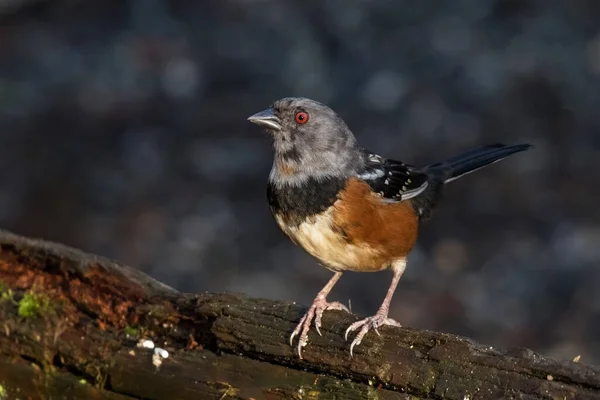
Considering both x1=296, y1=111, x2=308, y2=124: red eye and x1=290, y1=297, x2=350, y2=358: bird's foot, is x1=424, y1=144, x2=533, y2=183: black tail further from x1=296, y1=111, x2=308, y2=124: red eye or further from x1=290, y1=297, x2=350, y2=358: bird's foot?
x1=290, y1=297, x2=350, y2=358: bird's foot

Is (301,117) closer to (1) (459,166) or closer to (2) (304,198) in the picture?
(2) (304,198)

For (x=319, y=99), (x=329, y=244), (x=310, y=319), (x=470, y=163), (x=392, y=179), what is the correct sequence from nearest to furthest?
(x=310, y=319) < (x=329, y=244) < (x=392, y=179) < (x=470, y=163) < (x=319, y=99)

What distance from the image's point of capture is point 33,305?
3967mm

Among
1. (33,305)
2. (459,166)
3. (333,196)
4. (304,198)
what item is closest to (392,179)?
(333,196)

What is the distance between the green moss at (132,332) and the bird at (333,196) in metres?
0.75

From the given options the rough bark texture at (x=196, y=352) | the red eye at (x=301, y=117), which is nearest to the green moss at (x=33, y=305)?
the rough bark texture at (x=196, y=352)

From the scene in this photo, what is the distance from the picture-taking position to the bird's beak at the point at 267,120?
4184mm

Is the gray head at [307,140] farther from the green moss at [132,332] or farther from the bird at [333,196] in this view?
the green moss at [132,332]

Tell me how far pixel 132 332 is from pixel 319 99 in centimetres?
574

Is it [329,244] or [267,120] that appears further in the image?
[267,120]

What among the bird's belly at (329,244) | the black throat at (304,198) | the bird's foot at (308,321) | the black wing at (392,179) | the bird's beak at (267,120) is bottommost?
the bird's foot at (308,321)

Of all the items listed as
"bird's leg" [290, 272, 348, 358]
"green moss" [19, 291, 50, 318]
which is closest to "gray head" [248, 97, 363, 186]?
"bird's leg" [290, 272, 348, 358]

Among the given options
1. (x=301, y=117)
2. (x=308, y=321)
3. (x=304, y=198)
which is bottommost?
(x=308, y=321)

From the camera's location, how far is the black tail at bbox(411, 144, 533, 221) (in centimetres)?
479
